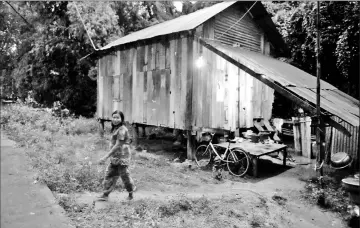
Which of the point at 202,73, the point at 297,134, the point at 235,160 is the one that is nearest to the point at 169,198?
the point at 235,160

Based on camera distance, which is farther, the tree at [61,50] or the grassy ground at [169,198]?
the tree at [61,50]

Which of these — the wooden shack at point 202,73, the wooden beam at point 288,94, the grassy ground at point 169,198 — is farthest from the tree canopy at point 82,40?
the grassy ground at point 169,198

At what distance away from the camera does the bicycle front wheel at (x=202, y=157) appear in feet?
31.0

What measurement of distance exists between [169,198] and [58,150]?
4.55 meters

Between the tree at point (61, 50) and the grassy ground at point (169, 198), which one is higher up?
the tree at point (61, 50)

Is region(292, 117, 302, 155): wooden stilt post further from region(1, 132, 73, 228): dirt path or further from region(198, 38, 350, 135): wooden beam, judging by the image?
region(1, 132, 73, 228): dirt path

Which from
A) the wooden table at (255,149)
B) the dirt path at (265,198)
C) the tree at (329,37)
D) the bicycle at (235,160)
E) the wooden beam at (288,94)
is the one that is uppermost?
the tree at (329,37)

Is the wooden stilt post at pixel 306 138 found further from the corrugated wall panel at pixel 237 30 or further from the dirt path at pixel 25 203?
the dirt path at pixel 25 203

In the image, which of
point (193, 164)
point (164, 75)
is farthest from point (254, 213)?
point (164, 75)

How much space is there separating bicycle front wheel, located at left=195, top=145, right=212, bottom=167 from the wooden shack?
3.30 feet

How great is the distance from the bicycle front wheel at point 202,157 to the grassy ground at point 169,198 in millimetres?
648

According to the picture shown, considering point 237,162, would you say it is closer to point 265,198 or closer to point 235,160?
point 235,160

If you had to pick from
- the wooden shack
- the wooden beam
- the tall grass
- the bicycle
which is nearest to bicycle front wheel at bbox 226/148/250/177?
the bicycle

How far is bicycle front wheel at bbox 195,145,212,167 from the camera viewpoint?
31.0 feet
